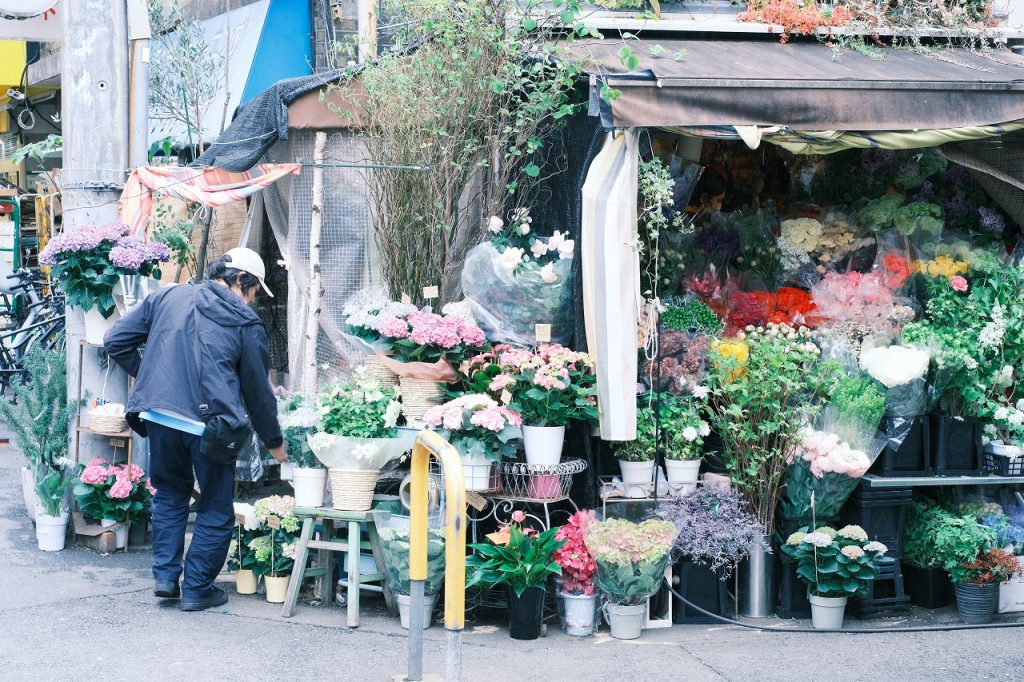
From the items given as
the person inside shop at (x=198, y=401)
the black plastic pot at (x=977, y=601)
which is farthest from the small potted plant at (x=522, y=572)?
the black plastic pot at (x=977, y=601)

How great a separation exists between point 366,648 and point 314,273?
109 inches

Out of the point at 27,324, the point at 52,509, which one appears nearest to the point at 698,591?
the point at 52,509

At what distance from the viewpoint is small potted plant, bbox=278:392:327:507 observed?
646 centimetres

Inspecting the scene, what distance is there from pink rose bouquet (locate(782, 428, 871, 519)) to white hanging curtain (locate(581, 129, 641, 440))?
1.04 metres

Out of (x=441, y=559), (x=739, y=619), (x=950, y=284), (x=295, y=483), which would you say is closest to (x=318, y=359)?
(x=295, y=483)

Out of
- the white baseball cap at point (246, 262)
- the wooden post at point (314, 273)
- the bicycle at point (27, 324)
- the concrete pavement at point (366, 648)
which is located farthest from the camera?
the bicycle at point (27, 324)

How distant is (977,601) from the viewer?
6477 millimetres

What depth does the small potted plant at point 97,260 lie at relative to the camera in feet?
23.7

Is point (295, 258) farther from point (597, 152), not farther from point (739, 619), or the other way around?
point (739, 619)

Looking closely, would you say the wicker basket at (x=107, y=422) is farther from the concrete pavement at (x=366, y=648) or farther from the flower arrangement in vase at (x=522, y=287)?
the flower arrangement in vase at (x=522, y=287)

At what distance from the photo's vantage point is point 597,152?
6.48 m

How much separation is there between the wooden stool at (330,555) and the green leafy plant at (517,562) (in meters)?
0.61

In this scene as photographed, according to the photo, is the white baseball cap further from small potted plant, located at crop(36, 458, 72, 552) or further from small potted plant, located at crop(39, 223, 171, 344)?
small potted plant, located at crop(36, 458, 72, 552)

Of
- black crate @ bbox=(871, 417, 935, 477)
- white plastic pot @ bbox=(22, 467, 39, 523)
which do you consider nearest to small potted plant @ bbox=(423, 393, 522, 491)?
black crate @ bbox=(871, 417, 935, 477)
